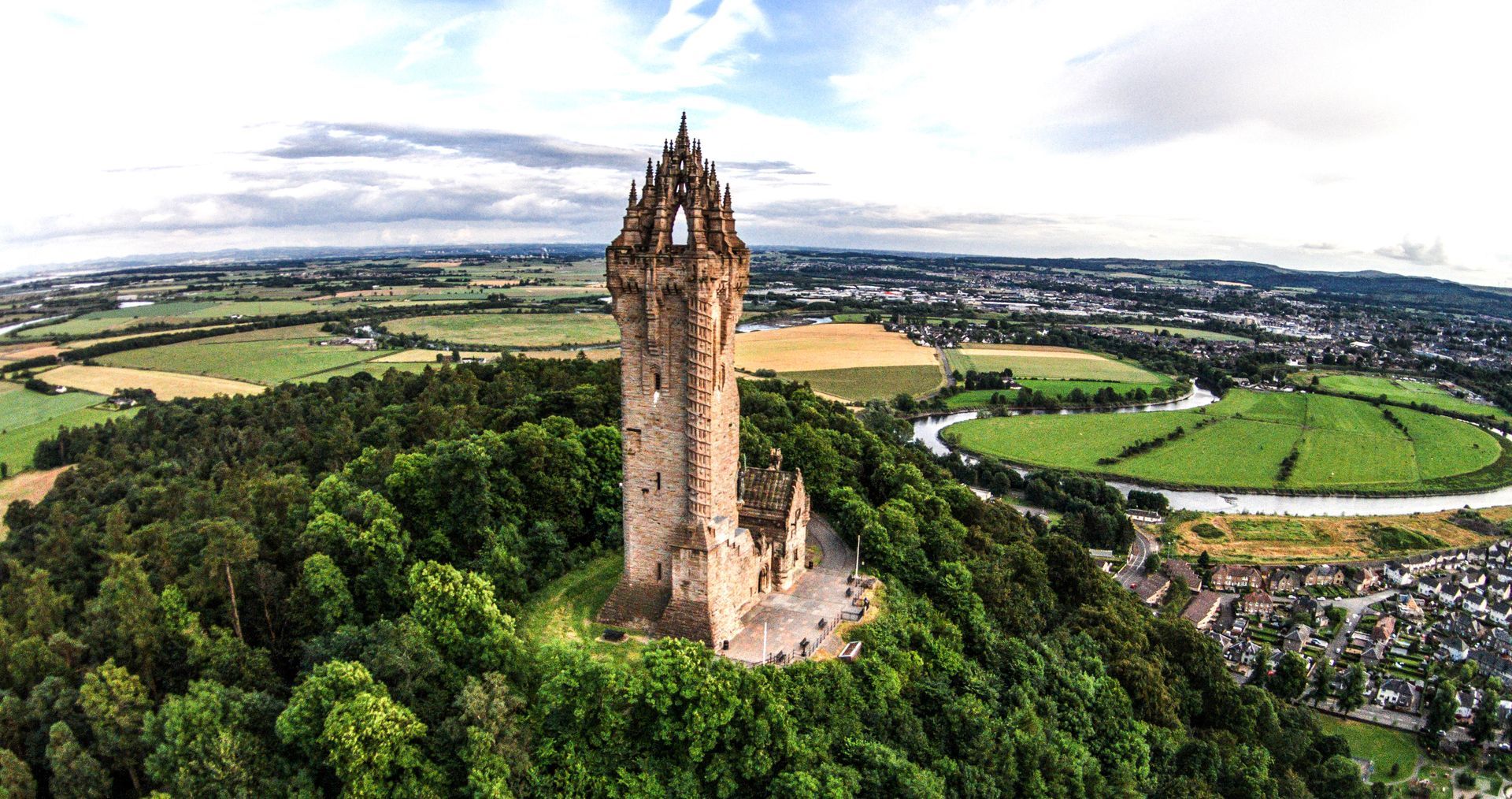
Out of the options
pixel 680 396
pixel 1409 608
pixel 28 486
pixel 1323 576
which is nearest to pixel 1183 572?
pixel 1323 576

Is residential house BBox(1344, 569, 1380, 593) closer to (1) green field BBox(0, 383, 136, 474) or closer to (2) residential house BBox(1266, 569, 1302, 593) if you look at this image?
(2) residential house BBox(1266, 569, 1302, 593)

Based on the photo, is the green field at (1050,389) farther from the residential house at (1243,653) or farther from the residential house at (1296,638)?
the residential house at (1243,653)

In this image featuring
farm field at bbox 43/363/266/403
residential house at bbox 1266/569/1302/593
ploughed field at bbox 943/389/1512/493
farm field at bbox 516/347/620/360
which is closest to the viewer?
residential house at bbox 1266/569/1302/593

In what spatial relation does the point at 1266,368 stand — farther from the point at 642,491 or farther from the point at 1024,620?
the point at 642,491

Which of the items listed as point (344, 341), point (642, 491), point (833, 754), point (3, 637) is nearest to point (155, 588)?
point (3, 637)

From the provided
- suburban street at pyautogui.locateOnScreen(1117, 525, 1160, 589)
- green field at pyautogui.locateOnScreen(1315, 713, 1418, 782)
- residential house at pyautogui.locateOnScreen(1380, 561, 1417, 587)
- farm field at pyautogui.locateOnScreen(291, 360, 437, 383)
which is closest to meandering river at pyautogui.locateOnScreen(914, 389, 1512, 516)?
residential house at pyautogui.locateOnScreen(1380, 561, 1417, 587)

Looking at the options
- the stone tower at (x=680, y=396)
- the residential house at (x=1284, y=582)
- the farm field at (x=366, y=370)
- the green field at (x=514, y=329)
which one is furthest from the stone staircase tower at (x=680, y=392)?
the green field at (x=514, y=329)

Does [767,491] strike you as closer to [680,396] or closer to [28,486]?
[680,396]
